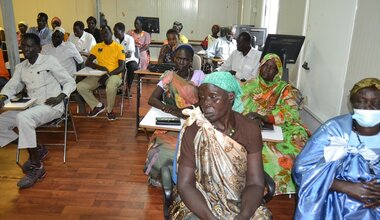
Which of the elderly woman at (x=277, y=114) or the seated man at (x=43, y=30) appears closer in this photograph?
the elderly woman at (x=277, y=114)

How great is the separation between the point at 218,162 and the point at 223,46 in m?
5.95

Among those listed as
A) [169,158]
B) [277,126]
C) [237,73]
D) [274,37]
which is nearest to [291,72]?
[237,73]

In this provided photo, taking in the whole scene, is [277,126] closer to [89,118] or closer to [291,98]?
[291,98]

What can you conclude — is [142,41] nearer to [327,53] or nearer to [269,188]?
[327,53]

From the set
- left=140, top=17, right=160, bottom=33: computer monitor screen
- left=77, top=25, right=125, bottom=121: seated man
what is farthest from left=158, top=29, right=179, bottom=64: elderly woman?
left=140, top=17, right=160, bottom=33: computer monitor screen

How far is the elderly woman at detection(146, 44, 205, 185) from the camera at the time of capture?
291cm

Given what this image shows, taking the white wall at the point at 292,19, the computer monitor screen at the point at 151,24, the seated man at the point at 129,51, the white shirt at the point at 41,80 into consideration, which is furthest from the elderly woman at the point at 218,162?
the computer monitor screen at the point at 151,24

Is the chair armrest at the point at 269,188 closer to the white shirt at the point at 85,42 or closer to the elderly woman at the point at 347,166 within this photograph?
the elderly woman at the point at 347,166

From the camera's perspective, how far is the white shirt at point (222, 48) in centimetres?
731

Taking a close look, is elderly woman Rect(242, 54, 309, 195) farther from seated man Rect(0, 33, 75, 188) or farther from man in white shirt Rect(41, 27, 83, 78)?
man in white shirt Rect(41, 27, 83, 78)

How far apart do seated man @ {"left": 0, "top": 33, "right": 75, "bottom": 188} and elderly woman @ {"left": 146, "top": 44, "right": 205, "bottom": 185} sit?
1.15 metres

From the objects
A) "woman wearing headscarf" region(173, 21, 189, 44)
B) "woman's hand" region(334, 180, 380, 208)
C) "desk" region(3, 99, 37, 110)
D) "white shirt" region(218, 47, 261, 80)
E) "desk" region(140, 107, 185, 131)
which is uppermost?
"woman wearing headscarf" region(173, 21, 189, 44)

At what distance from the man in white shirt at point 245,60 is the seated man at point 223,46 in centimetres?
234

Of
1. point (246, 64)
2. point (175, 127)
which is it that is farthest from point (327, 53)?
point (175, 127)
